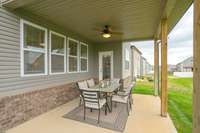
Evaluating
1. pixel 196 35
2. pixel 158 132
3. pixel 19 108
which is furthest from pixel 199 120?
pixel 19 108

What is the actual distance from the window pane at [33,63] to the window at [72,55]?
1.47m

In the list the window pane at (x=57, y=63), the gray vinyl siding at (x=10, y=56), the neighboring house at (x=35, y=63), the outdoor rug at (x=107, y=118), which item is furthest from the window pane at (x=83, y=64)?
the gray vinyl siding at (x=10, y=56)

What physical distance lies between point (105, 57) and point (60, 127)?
5584 millimetres

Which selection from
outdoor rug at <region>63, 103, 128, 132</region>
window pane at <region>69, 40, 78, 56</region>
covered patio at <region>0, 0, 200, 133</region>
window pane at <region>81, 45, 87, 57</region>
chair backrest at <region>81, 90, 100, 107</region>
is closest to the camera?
covered patio at <region>0, 0, 200, 133</region>

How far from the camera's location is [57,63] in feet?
16.4

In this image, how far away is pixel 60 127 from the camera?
3154 millimetres

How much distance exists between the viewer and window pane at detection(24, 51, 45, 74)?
12.3 feet

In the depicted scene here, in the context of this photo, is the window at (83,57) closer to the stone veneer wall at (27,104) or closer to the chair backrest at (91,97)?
the stone veneer wall at (27,104)

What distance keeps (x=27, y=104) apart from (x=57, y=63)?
1896 millimetres

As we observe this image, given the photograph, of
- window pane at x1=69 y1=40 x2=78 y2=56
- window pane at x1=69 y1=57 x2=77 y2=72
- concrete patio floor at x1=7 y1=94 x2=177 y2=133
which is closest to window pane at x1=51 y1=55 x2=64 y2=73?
window pane at x1=69 y1=57 x2=77 y2=72

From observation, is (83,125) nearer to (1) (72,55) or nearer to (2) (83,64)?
(1) (72,55)

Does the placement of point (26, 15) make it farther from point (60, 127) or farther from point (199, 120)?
point (199, 120)

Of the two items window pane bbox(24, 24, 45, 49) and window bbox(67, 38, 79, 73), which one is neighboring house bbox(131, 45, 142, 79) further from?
window pane bbox(24, 24, 45, 49)

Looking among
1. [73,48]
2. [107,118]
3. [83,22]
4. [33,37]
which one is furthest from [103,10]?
[107,118]
